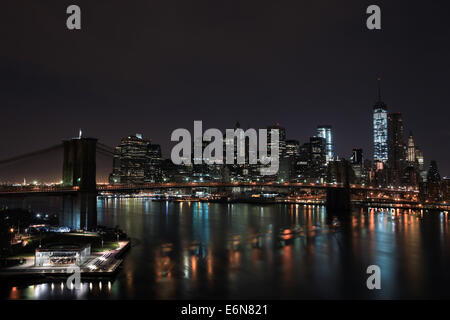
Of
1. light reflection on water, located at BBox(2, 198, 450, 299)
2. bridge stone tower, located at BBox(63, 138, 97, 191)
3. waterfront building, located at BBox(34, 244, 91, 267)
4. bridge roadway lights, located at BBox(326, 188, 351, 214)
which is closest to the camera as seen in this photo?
light reflection on water, located at BBox(2, 198, 450, 299)

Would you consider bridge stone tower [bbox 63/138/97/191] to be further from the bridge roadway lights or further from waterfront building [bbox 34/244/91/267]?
the bridge roadway lights

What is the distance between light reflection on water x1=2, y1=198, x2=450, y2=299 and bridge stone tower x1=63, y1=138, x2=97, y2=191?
549cm

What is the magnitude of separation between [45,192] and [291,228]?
21.4 metres

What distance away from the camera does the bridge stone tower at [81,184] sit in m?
25.9

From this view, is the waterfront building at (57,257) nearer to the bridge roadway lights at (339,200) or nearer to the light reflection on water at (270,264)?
the light reflection on water at (270,264)

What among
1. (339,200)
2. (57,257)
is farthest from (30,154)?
(339,200)

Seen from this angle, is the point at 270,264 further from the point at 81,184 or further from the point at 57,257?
the point at 81,184

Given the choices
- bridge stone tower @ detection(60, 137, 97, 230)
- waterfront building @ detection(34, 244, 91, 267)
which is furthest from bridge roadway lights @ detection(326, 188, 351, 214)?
waterfront building @ detection(34, 244, 91, 267)

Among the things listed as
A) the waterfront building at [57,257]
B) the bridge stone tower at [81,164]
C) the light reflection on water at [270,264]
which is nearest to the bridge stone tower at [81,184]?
the bridge stone tower at [81,164]

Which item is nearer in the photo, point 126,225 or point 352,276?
point 352,276

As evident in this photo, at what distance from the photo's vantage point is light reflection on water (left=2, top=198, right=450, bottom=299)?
15.2 meters

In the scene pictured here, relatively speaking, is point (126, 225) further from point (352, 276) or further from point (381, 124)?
point (381, 124)
